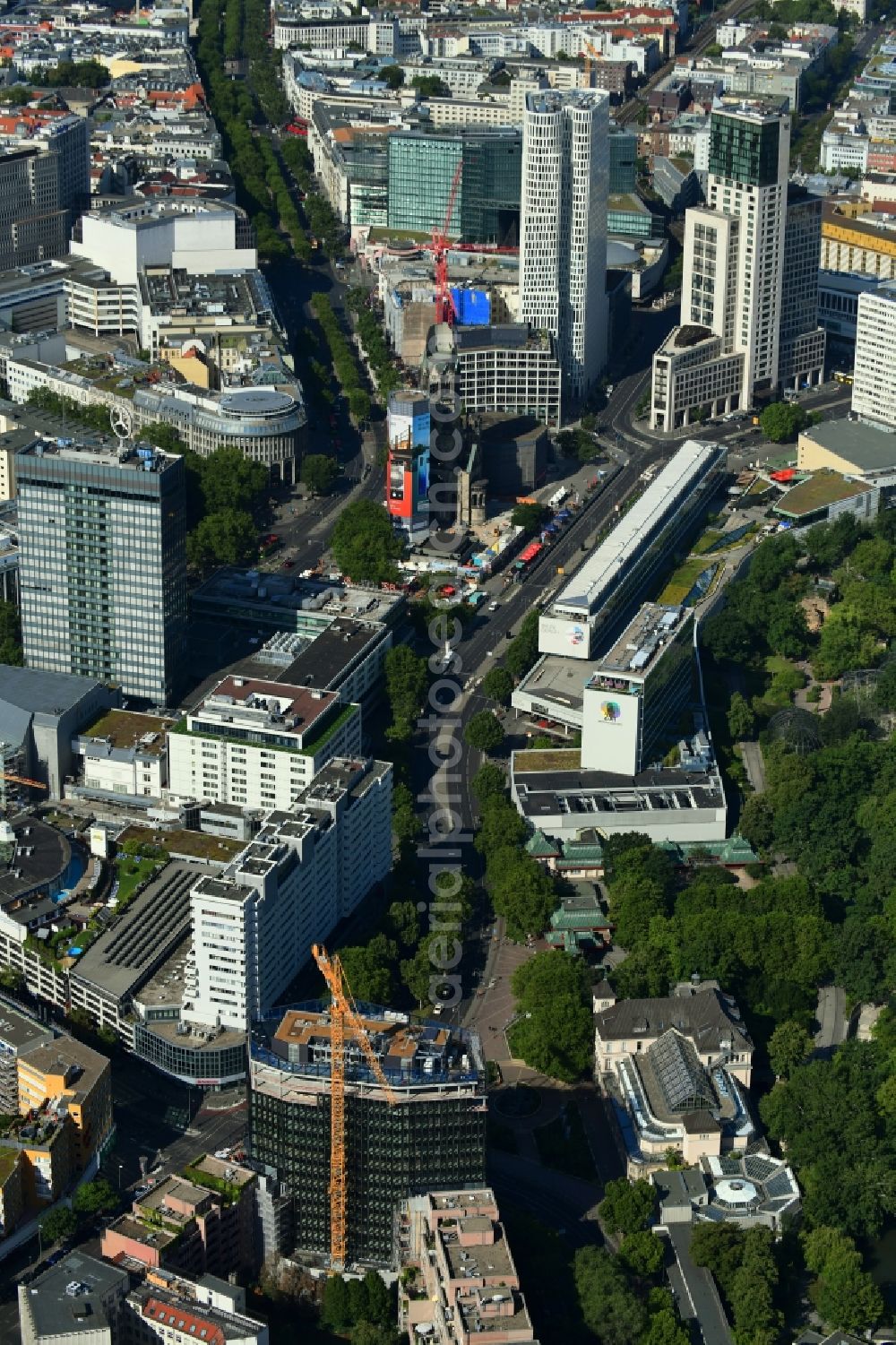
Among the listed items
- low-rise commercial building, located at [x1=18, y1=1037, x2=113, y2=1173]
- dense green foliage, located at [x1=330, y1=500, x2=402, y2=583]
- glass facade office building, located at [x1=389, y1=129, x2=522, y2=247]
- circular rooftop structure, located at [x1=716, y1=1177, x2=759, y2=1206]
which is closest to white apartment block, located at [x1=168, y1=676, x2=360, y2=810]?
low-rise commercial building, located at [x1=18, y1=1037, x2=113, y2=1173]

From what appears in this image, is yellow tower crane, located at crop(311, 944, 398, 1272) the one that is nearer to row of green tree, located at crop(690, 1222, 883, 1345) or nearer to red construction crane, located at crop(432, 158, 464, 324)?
row of green tree, located at crop(690, 1222, 883, 1345)

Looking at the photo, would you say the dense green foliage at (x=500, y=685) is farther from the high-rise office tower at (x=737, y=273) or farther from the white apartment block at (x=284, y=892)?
the high-rise office tower at (x=737, y=273)

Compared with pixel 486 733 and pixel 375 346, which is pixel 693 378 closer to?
pixel 375 346

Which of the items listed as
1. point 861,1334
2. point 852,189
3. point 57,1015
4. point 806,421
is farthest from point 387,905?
point 852,189

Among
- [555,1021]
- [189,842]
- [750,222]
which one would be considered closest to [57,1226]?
[555,1021]

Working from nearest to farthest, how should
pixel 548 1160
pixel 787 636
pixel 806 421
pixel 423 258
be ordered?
pixel 548 1160 → pixel 787 636 → pixel 806 421 → pixel 423 258

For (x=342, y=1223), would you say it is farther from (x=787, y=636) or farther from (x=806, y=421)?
(x=806, y=421)
